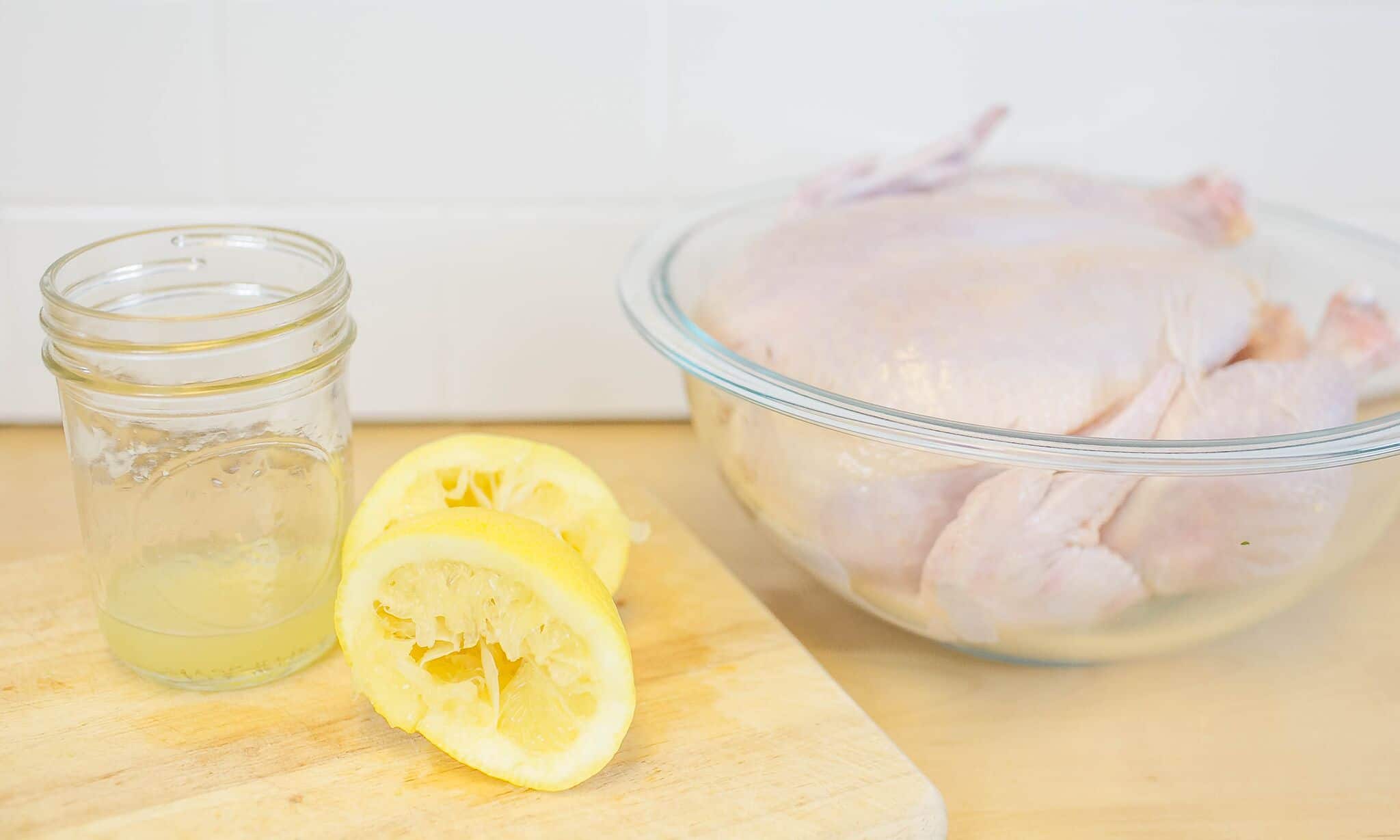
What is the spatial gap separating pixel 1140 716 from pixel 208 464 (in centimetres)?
56

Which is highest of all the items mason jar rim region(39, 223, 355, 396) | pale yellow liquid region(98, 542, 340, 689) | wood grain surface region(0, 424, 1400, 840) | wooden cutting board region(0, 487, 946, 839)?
mason jar rim region(39, 223, 355, 396)

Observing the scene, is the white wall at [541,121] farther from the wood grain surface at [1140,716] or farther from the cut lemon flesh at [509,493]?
the cut lemon flesh at [509,493]

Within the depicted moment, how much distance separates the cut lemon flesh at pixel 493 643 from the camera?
A: 520 millimetres

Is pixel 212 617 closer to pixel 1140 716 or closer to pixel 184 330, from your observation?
pixel 184 330

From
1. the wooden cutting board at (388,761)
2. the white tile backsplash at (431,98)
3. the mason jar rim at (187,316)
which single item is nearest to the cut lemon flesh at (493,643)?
the wooden cutting board at (388,761)

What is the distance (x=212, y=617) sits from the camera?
587 millimetres

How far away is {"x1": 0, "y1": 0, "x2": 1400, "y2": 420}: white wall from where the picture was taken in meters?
0.89

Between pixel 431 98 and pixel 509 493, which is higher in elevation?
pixel 431 98

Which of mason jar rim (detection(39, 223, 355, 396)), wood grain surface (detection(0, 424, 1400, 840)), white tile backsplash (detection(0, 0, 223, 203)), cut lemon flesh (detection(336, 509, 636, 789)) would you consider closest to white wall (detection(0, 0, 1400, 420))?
white tile backsplash (detection(0, 0, 223, 203))

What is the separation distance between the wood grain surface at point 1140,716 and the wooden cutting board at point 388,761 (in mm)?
21

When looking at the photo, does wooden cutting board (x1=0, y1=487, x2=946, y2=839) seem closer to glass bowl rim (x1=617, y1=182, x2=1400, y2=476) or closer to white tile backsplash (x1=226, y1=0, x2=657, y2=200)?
glass bowl rim (x1=617, y1=182, x2=1400, y2=476)

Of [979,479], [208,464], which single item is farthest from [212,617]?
[979,479]

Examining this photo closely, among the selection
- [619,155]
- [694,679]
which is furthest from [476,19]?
[694,679]

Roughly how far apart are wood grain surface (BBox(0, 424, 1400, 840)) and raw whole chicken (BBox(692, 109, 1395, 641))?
7 centimetres
